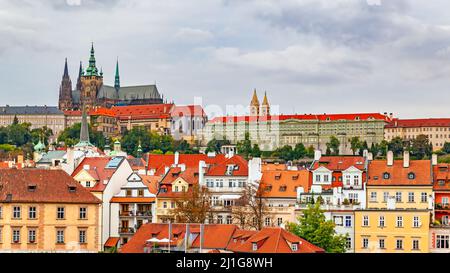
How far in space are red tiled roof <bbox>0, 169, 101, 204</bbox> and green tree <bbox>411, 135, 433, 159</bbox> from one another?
71814mm

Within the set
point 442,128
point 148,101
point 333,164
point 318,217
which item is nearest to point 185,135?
point 148,101

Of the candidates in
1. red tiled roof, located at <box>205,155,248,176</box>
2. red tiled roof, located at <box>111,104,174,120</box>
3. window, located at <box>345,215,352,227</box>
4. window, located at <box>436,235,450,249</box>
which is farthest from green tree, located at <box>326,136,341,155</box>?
window, located at <box>436,235,450,249</box>

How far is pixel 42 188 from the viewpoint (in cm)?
2338

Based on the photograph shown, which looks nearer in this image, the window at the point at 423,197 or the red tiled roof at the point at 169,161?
the window at the point at 423,197

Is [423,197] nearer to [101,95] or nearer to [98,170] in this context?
[98,170]

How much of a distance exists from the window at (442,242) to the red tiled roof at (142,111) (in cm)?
8657

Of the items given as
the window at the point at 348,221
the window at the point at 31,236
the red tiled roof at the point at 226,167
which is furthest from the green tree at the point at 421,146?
the window at the point at 31,236

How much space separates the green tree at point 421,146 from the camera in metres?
92.9

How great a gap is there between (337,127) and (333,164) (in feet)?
265

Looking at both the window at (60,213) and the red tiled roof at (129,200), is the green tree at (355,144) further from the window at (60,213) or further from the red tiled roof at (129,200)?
the window at (60,213)

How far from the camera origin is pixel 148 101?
381 feet

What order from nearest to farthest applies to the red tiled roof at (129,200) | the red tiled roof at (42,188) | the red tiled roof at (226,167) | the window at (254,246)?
the window at (254,246), the red tiled roof at (42,188), the red tiled roof at (129,200), the red tiled roof at (226,167)

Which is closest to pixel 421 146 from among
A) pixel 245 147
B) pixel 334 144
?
pixel 334 144

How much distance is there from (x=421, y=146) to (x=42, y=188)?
7572 centimetres
